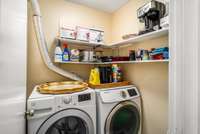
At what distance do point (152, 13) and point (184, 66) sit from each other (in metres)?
1.07

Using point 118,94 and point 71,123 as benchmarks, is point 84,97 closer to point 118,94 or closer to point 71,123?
point 71,123

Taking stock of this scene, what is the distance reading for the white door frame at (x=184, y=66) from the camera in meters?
0.41

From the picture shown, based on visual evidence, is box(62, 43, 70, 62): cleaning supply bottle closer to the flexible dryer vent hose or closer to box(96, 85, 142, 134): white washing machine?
the flexible dryer vent hose

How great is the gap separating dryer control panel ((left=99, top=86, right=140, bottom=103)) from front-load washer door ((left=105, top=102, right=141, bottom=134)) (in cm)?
9

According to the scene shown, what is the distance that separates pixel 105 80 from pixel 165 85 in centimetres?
85

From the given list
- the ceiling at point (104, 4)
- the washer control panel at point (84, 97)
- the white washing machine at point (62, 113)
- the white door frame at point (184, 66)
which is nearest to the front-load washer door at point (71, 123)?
the white washing machine at point (62, 113)

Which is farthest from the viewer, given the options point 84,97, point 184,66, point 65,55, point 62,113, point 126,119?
point 65,55

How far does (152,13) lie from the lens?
1.27 meters

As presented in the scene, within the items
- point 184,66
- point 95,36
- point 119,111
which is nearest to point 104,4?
point 95,36

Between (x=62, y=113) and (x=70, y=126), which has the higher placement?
(x=62, y=113)

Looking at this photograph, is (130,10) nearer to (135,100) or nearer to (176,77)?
(135,100)

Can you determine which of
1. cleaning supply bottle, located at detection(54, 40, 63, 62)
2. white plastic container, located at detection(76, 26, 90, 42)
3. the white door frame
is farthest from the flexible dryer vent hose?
the white door frame

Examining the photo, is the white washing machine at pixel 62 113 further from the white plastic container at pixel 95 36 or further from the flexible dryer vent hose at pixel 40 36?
the white plastic container at pixel 95 36

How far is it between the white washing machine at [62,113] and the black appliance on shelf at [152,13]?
3.55 feet
